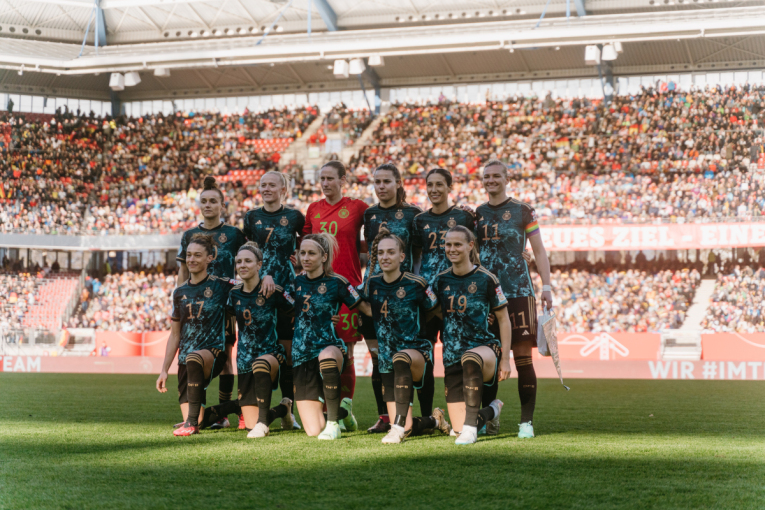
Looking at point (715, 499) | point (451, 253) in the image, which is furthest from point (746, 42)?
point (715, 499)

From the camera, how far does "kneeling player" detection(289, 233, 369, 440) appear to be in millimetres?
5895

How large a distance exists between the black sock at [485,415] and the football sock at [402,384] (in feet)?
1.75

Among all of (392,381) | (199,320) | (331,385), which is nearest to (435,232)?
(392,381)

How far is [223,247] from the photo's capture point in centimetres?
659

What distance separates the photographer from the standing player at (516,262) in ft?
19.2

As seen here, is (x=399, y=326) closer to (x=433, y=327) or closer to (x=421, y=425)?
(x=433, y=327)

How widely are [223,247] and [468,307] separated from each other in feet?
7.46

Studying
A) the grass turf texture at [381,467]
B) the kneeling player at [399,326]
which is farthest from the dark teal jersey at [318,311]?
the grass turf texture at [381,467]

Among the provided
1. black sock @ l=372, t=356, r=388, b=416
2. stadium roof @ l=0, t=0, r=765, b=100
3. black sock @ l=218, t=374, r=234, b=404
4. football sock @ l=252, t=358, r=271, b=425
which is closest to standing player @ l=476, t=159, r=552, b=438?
Answer: black sock @ l=372, t=356, r=388, b=416

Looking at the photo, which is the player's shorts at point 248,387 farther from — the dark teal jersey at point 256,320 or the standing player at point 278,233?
the standing player at point 278,233

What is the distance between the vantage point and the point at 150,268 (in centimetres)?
2750

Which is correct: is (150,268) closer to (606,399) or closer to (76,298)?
(76,298)

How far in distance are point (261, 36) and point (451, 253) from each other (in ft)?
77.5

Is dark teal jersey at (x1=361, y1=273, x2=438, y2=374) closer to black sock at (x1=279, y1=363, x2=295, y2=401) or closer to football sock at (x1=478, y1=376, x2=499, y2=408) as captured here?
football sock at (x1=478, y1=376, x2=499, y2=408)
